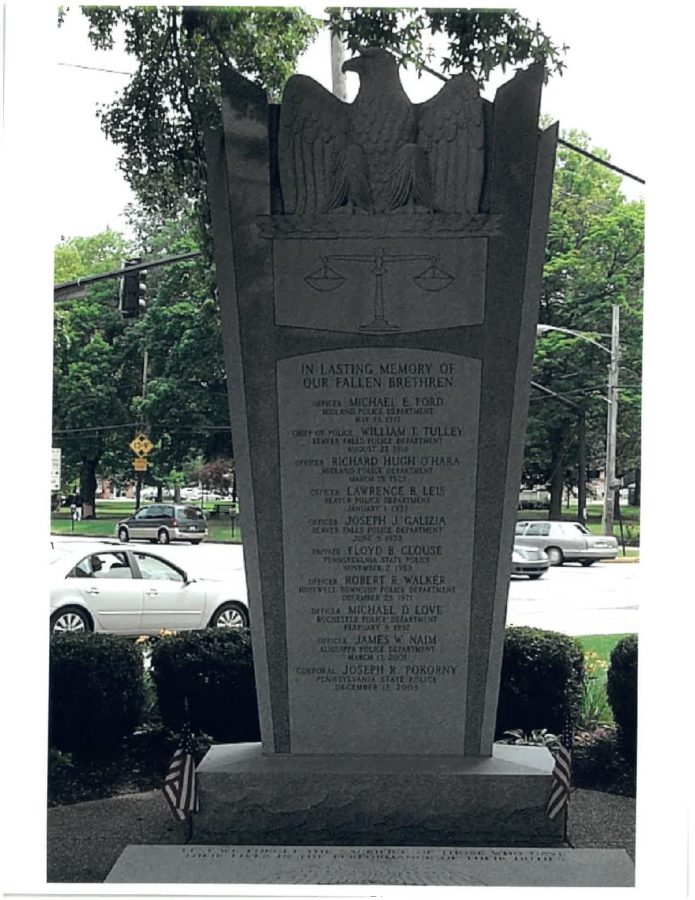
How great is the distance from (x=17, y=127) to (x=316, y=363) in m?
1.10

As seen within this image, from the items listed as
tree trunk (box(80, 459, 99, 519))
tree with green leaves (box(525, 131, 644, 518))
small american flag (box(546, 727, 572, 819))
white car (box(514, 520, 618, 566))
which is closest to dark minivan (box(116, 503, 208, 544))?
tree trunk (box(80, 459, 99, 519))

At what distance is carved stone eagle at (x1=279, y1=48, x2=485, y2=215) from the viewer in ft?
12.1

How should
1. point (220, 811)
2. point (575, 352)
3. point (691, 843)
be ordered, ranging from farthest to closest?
point (575, 352)
point (220, 811)
point (691, 843)

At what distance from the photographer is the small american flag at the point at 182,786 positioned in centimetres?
346

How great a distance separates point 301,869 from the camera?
322 centimetres

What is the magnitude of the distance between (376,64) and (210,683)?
2639 millimetres

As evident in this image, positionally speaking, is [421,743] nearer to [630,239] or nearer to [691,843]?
[691,843]

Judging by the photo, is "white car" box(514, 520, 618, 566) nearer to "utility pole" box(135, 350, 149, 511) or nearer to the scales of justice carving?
"utility pole" box(135, 350, 149, 511)

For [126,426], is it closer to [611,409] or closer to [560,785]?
[611,409]

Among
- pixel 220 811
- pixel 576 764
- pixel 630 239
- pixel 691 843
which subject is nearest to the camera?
pixel 691 843

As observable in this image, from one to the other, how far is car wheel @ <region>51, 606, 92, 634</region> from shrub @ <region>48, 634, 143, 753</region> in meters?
0.84

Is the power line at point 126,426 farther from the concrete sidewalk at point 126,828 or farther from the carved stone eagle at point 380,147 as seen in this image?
the carved stone eagle at point 380,147

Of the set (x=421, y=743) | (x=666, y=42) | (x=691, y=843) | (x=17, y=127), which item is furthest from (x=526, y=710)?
(x=17, y=127)

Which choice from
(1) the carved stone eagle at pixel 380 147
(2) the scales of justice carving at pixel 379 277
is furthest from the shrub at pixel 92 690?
(1) the carved stone eagle at pixel 380 147
